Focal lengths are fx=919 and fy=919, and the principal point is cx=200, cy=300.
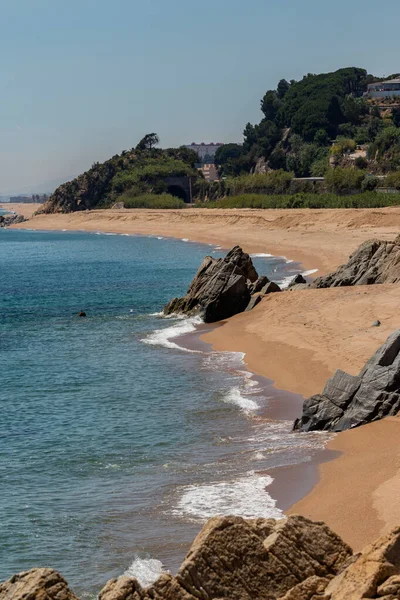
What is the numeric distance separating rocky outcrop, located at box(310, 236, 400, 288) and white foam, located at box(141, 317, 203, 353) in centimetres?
583

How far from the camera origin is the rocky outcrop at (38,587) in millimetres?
9273

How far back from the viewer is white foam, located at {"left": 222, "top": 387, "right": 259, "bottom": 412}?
23.7m

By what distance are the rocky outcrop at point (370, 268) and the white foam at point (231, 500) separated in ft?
73.8

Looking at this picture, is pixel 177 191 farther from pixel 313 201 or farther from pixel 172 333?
pixel 172 333

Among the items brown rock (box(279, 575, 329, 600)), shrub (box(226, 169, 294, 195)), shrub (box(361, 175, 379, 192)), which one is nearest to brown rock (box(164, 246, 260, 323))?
brown rock (box(279, 575, 329, 600))

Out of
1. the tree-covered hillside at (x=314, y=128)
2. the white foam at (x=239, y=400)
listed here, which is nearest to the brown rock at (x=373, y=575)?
the white foam at (x=239, y=400)

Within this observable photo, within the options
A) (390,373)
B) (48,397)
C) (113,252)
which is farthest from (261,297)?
(113,252)

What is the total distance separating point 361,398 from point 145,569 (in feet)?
26.9

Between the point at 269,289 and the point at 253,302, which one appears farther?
the point at 269,289

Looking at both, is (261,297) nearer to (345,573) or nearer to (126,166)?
(345,573)

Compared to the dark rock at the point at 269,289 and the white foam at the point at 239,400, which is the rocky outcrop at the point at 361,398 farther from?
the dark rock at the point at 269,289

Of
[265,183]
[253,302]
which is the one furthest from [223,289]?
[265,183]

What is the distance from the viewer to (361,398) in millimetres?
20359

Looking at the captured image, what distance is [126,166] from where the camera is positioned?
199125mm
